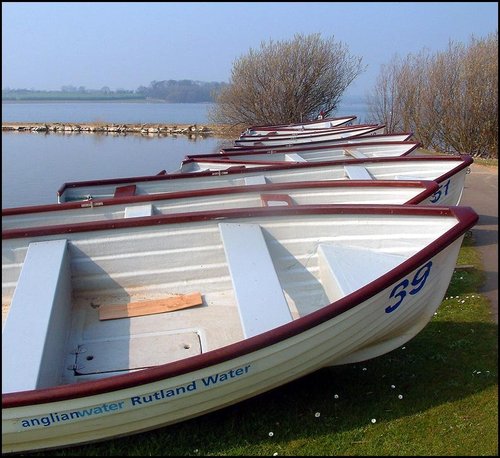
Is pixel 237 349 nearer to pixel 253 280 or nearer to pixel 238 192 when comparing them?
pixel 253 280

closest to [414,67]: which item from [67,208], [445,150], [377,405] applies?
[445,150]

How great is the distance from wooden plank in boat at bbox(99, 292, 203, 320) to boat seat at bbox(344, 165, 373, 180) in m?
3.45

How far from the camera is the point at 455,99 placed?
1647 cm

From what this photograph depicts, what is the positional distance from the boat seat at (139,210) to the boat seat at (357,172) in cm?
275

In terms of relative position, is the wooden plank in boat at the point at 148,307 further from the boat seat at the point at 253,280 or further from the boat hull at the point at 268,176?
the boat hull at the point at 268,176

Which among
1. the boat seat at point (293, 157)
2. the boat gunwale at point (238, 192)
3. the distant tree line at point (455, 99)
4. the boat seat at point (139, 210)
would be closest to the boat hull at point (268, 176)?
the boat gunwale at point (238, 192)

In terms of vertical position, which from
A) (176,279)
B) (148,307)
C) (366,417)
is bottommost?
(366,417)

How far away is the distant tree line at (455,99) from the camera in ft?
51.6

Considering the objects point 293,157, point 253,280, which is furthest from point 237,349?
point 293,157

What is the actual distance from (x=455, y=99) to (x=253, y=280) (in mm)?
14992

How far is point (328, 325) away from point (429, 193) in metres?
2.72

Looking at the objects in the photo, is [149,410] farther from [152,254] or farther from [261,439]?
[152,254]

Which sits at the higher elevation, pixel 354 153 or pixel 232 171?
pixel 354 153

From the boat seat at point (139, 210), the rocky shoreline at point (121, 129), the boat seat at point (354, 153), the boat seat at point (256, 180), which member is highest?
the boat seat at point (354, 153)
